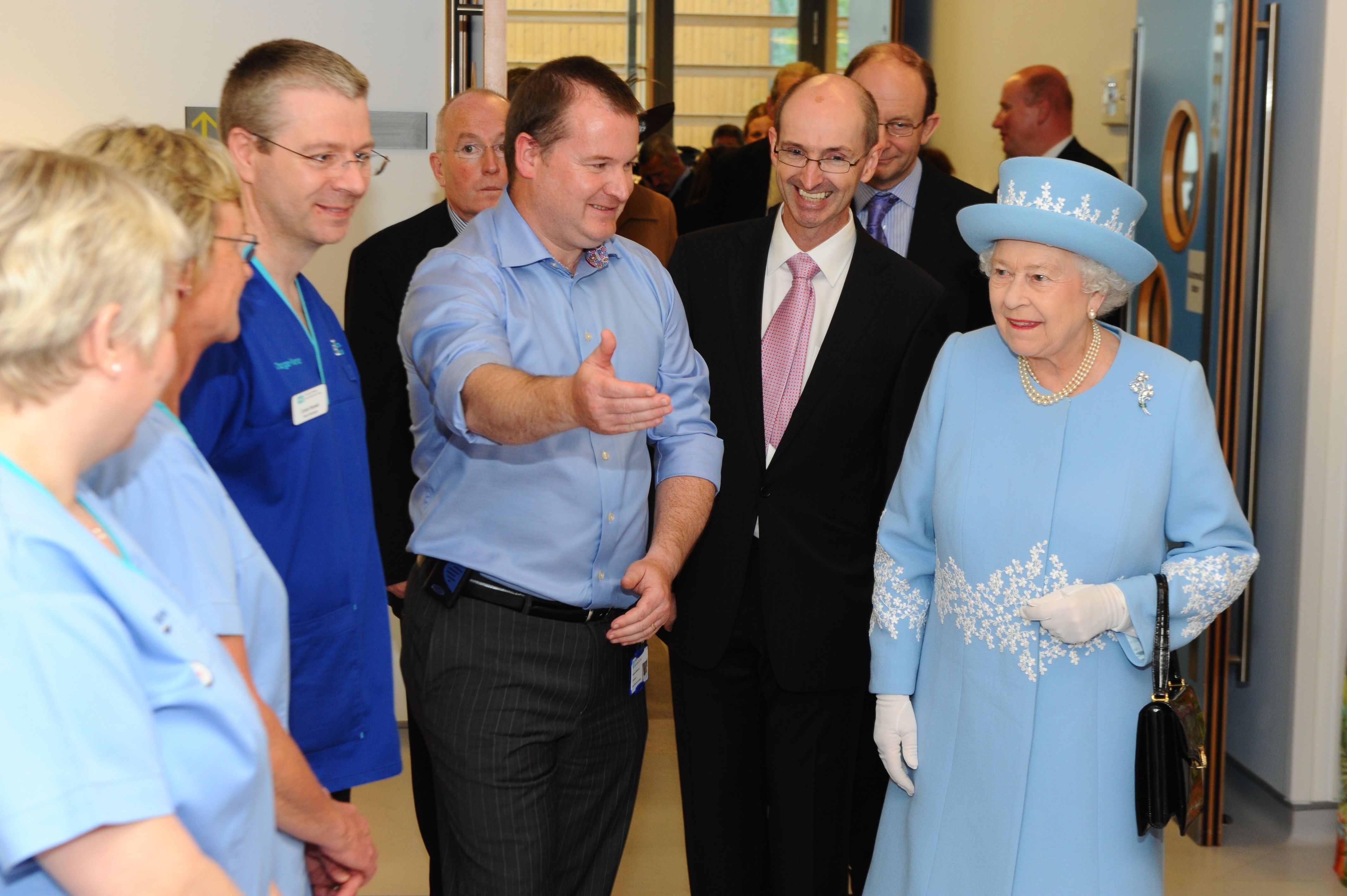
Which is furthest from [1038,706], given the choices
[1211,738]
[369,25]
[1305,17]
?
[369,25]

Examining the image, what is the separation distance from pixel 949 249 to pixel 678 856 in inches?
74.8

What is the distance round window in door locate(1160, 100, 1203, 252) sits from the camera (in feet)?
12.9

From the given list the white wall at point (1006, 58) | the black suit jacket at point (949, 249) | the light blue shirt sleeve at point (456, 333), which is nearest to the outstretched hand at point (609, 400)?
the light blue shirt sleeve at point (456, 333)

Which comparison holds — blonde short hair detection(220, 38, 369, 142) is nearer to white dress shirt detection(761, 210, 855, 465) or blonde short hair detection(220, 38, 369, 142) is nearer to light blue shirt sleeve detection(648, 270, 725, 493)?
light blue shirt sleeve detection(648, 270, 725, 493)

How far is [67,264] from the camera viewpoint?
93cm

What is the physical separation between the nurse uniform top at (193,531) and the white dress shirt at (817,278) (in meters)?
1.35

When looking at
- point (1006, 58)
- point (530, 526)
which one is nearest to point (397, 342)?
point (530, 526)

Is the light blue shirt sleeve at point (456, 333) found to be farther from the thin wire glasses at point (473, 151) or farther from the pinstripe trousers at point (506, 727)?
the thin wire glasses at point (473, 151)

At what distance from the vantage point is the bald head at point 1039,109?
5340 mm

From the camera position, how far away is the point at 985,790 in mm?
2131

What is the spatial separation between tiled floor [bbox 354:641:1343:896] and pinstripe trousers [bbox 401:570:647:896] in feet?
3.61

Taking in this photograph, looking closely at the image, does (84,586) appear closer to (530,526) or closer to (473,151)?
(530,526)

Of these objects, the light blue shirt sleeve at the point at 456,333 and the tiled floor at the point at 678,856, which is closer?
the light blue shirt sleeve at the point at 456,333

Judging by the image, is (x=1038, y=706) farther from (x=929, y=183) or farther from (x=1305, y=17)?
(x=1305, y=17)
